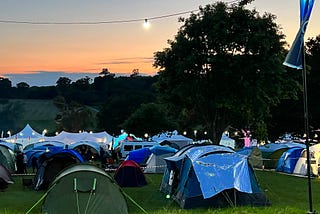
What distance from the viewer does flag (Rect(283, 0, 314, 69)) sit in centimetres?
1088

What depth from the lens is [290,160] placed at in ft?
97.2

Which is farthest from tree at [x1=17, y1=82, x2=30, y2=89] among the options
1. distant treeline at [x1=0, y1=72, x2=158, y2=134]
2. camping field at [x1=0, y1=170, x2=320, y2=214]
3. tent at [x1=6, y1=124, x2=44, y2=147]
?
camping field at [x1=0, y1=170, x2=320, y2=214]

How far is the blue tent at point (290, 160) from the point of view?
95.2 feet

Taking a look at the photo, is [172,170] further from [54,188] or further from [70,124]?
[70,124]

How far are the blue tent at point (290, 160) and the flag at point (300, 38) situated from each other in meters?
18.2

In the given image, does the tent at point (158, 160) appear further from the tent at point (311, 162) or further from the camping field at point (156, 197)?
the tent at point (311, 162)

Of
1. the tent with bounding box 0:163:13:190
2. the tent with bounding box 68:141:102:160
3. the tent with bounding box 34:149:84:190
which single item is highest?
the tent with bounding box 34:149:84:190

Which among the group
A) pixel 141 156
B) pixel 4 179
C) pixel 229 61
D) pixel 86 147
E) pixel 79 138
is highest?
pixel 229 61

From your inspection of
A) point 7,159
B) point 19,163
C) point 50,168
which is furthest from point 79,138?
point 50,168

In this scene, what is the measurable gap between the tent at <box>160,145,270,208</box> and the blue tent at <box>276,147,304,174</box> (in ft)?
44.5

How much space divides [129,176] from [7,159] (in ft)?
39.3

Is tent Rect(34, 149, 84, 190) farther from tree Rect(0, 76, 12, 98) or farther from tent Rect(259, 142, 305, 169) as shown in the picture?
tree Rect(0, 76, 12, 98)

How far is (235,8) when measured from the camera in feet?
96.5

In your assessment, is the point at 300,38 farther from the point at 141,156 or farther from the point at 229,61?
the point at 141,156
